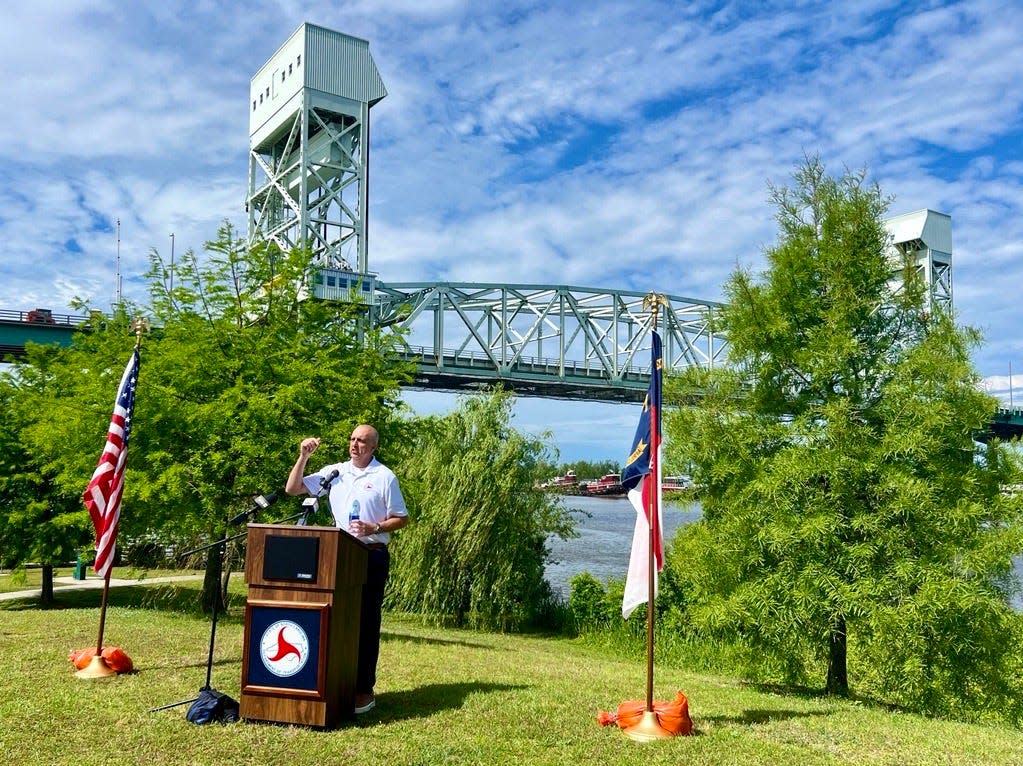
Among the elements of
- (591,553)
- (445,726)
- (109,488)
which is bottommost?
(591,553)

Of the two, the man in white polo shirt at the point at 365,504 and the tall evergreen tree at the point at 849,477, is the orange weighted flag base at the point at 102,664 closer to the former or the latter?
the man in white polo shirt at the point at 365,504

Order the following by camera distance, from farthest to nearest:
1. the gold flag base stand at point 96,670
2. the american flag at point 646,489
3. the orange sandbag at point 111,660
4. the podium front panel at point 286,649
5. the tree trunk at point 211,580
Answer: the tree trunk at point 211,580 → the orange sandbag at point 111,660 → the gold flag base stand at point 96,670 → the american flag at point 646,489 → the podium front panel at point 286,649

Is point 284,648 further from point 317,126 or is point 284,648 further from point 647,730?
point 317,126

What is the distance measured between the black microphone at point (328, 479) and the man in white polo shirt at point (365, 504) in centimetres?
1

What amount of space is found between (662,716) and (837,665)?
536 centimetres

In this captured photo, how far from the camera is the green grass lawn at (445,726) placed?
17.4 ft

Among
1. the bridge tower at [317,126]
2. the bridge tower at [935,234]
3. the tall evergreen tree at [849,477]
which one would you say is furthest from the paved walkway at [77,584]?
the bridge tower at [935,234]

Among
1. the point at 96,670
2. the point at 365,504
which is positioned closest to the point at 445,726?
the point at 365,504

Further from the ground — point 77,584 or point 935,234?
point 935,234

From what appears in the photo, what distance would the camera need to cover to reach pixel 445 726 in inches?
233

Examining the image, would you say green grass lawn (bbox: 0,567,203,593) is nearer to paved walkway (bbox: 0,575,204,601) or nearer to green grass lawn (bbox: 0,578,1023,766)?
paved walkway (bbox: 0,575,204,601)

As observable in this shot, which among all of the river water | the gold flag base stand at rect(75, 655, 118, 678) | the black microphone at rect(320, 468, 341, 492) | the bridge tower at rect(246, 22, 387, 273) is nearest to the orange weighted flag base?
the gold flag base stand at rect(75, 655, 118, 678)

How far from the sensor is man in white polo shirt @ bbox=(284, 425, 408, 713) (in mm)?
6207

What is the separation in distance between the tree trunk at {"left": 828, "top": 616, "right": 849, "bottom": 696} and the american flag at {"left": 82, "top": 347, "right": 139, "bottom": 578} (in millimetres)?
7913
